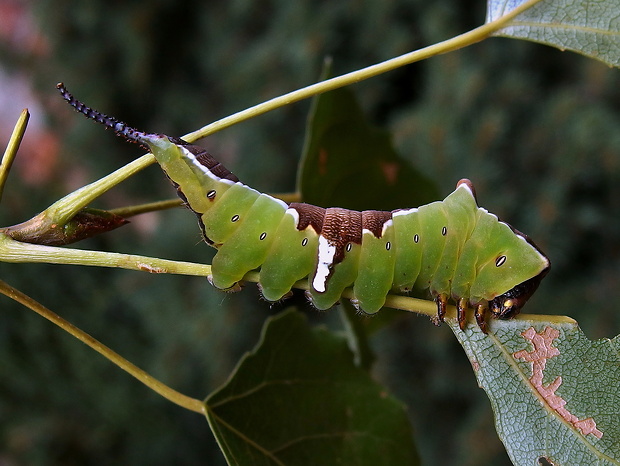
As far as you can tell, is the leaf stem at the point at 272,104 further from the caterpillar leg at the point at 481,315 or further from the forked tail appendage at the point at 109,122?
the caterpillar leg at the point at 481,315

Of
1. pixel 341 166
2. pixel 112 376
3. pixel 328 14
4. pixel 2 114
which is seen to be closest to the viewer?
pixel 341 166

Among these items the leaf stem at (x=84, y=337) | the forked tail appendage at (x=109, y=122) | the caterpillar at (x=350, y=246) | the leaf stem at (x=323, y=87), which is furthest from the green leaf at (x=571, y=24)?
the leaf stem at (x=84, y=337)

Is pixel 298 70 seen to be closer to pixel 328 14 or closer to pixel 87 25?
pixel 328 14

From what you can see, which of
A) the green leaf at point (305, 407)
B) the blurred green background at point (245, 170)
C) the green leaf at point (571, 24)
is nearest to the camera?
the green leaf at point (571, 24)

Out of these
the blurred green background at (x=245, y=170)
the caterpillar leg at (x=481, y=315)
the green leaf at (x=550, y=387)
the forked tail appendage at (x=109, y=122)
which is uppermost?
the blurred green background at (x=245, y=170)

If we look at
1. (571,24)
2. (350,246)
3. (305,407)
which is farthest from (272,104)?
(305,407)

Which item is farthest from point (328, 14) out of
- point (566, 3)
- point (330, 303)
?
point (330, 303)
